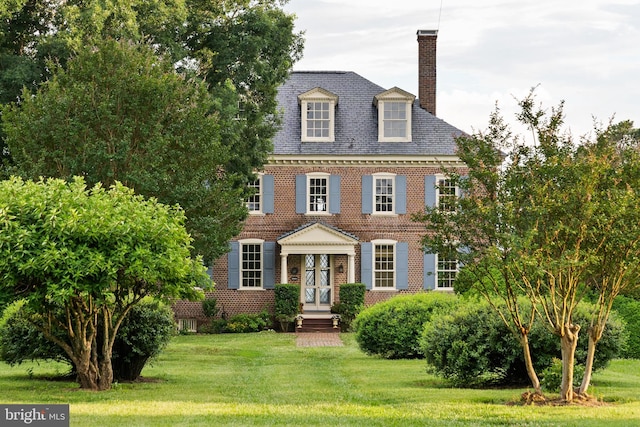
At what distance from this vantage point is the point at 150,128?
23266 mm

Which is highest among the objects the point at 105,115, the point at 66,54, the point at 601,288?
the point at 66,54

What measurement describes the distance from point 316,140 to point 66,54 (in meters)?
13.2

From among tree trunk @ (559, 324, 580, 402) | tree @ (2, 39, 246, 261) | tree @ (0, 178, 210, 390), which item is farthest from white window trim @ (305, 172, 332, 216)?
tree trunk @ (559, 324, 580, 402)

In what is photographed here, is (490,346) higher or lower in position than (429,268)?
lower

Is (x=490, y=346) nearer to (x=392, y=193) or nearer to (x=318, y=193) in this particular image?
(x=392, y=193)

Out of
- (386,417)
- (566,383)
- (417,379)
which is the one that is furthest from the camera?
(417,379)

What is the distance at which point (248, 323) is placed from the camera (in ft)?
121

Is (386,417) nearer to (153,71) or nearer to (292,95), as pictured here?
(153,71)

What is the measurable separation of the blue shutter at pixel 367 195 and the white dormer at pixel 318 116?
6.28ft

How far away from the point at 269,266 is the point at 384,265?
4.03 m

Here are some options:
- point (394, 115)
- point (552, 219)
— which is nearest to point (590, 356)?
point (552, 219)

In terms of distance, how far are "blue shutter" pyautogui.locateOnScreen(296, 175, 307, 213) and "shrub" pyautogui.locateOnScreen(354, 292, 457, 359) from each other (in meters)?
14.3

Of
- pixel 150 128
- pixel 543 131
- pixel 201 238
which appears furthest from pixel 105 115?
A: pixel 543 131

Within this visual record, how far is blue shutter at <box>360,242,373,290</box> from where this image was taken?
38.4m
